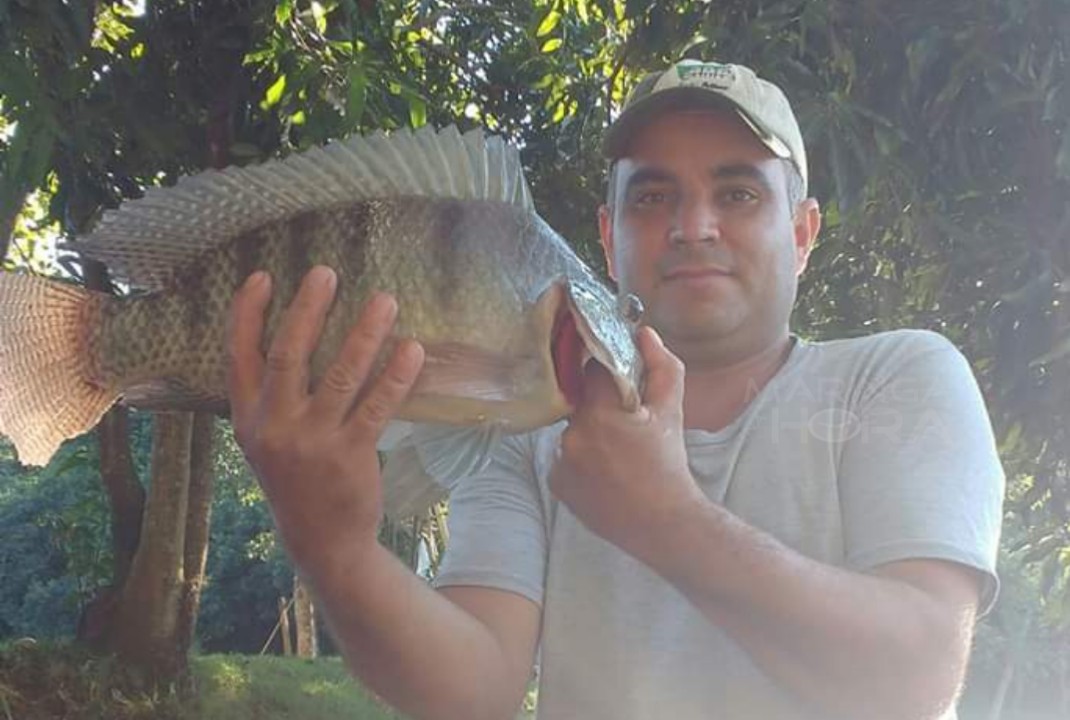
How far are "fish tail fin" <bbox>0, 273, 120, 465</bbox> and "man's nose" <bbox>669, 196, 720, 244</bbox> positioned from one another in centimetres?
79

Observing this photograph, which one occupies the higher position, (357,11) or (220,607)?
(357,11)

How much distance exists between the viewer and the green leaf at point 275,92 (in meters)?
3.73

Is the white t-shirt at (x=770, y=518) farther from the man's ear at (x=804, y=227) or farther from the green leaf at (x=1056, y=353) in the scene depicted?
the green leaf at (x=1056, y=353)

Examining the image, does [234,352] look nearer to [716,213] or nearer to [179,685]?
[716,213]

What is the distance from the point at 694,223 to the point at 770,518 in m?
0.45

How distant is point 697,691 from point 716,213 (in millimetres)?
700

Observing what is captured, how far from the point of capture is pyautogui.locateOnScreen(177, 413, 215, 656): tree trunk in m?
7.49

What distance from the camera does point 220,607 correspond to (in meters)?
21.5

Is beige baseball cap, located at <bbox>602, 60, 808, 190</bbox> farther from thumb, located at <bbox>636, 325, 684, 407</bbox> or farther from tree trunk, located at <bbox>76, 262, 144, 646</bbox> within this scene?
tree trunk, located at <bbox>76, 262, 144, 646</bbox>

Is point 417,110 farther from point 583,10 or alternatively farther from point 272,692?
point 272,692

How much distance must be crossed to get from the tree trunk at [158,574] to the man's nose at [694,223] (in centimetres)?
581

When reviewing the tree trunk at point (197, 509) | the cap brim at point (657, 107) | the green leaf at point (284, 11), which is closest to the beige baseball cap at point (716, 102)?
the cap brim at point (657, 107)

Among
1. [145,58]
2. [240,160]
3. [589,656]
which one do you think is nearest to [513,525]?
[589,656]

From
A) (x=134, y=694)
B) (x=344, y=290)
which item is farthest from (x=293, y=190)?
(x=134, y=694)
